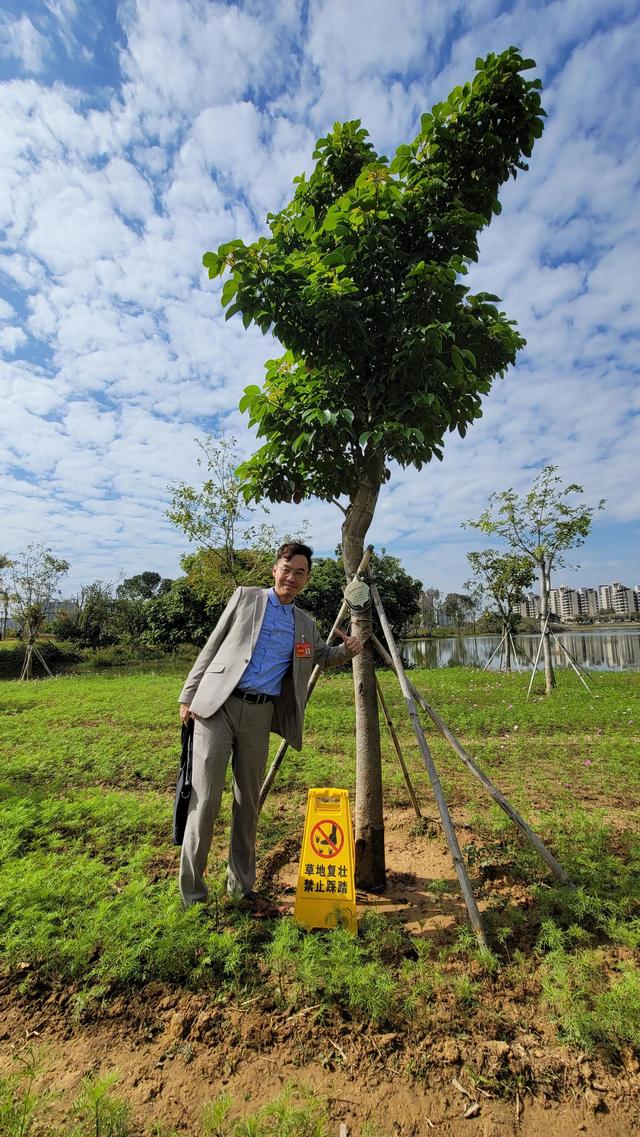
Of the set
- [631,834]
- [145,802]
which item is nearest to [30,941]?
[145,802]

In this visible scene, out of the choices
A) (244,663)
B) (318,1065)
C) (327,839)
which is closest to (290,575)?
(244,663)

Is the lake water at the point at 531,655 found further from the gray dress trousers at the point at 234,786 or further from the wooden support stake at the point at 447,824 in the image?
the gray dress trousers at the point at 234,786

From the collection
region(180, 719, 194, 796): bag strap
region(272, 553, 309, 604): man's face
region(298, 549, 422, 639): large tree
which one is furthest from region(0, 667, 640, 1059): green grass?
region(298, 549, 422, 639): large tree

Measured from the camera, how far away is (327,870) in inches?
119

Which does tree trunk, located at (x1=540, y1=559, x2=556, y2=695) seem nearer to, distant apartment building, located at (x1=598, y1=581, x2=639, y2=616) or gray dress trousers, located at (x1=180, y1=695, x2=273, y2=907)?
gray dress trousers, located at (x1=180, y1=695, x2=273, y2=907)

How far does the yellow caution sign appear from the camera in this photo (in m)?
2.92

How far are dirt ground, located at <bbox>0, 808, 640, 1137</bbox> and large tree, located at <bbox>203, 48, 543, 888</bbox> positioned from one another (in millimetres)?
1407

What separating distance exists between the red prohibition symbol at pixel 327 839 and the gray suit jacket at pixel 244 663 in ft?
1.68

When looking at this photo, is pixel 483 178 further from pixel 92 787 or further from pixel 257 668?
pixel 92 787

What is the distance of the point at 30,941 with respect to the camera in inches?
107

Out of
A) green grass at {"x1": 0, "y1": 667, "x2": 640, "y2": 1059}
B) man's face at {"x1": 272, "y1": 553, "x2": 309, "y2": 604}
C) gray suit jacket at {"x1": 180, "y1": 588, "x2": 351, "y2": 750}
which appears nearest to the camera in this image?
green grass at {"x1": 0, "y1": 667, "x2": 640, "y2": 1059}

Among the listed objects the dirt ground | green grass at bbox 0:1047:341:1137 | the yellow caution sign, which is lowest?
the dirt ground

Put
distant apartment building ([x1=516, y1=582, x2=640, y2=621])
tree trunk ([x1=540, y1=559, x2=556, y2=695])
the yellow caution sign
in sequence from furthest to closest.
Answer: distant apartment building ([x1=516, y1=582, x2=640, y2=621]) → tree trunk ([x1=540, y1=559, x2=556, y2=695]) → the yellow caution sign

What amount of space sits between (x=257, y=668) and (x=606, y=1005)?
94.4 inches
